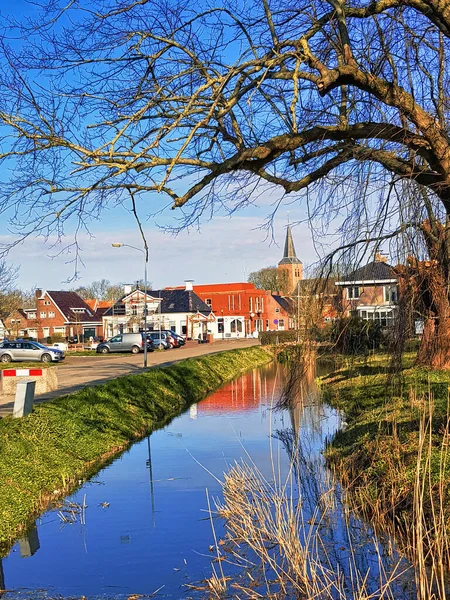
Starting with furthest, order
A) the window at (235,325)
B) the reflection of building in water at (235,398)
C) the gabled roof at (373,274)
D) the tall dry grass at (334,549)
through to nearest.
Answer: the window at (235,325), the reflection of building in water at (235,398), the gabled roof at (373,274), the tall dry grass at (334,549)

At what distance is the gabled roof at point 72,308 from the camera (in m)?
72.6

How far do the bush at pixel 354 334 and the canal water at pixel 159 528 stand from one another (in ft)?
2.63

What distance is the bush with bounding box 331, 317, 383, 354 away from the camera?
843 cm

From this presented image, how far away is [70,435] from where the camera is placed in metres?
13.2

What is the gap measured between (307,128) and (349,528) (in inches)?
180

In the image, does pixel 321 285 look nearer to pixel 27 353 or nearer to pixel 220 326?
pixel 27 353

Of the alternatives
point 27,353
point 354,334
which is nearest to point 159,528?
point 354,334

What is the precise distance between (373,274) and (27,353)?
36565mm

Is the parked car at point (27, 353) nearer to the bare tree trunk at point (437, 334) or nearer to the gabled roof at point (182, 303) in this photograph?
the gabled roof at point (182, 303)

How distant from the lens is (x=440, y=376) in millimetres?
14906

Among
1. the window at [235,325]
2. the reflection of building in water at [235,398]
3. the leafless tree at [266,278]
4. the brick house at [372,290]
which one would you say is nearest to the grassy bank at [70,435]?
the reflection of building in water at [235,398]

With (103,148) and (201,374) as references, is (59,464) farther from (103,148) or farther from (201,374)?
(201,374)

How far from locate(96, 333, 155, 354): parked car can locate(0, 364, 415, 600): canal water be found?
35553mm

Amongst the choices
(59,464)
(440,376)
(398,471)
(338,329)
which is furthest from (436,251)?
(440,376)
